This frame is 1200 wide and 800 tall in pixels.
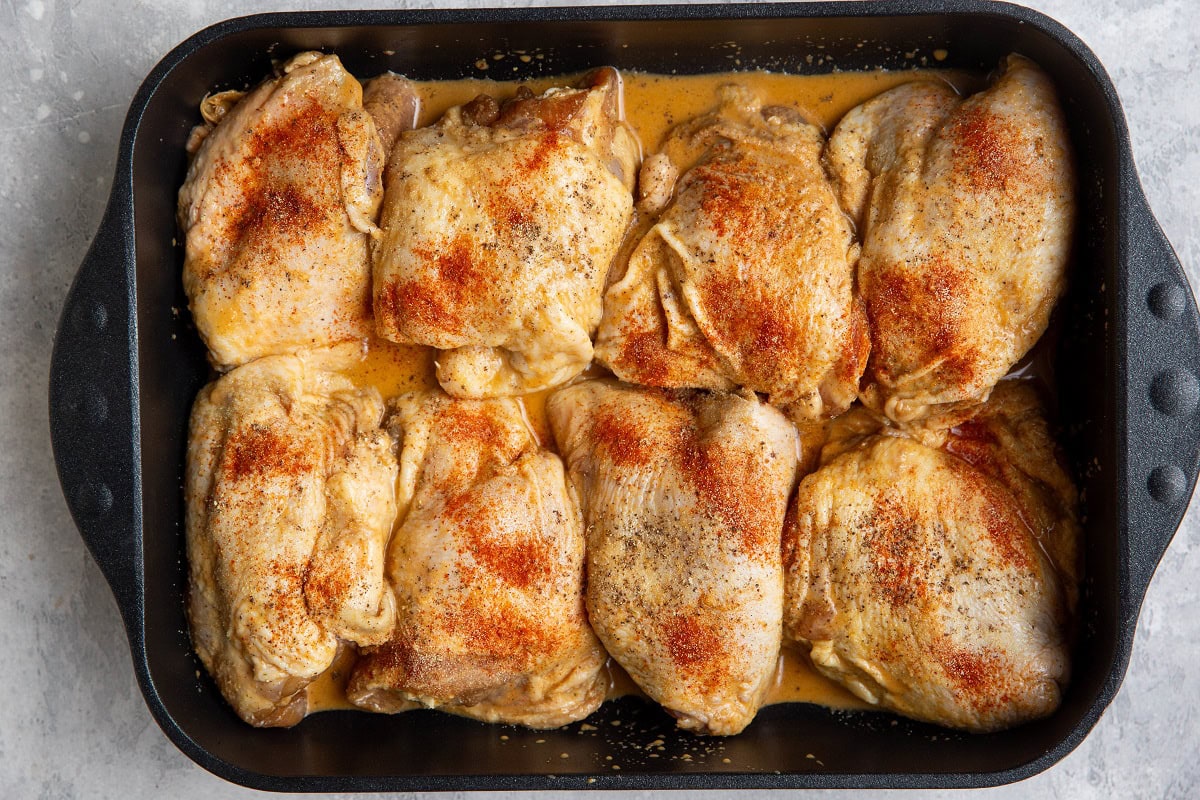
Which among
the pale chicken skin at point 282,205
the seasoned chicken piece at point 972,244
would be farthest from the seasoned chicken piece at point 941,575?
the pale chicken skin at point 282,205

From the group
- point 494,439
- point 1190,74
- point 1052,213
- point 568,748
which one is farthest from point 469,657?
point 1190,74

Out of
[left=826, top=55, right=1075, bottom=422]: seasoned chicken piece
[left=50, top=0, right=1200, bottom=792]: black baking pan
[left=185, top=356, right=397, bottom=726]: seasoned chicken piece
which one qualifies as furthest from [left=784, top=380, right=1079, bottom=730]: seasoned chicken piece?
[left=185, top=356, right=397, bottom=726]: seasoned chicken piece

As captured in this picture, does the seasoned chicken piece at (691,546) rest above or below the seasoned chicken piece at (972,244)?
below

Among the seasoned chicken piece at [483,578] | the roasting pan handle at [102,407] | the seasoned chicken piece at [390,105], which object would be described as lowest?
the seasoned chicken piece at [483,578]

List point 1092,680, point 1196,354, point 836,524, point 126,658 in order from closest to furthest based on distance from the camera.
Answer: point 1196,354
point 1092,680
point 836,524
point 126,658

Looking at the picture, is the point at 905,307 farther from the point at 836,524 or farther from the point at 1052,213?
the point at 836,524

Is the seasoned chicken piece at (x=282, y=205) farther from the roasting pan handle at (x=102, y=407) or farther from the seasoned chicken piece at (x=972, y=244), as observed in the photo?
the seasoned chicken piece at (x=972, y=244)

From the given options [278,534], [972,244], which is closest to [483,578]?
[278,534]
